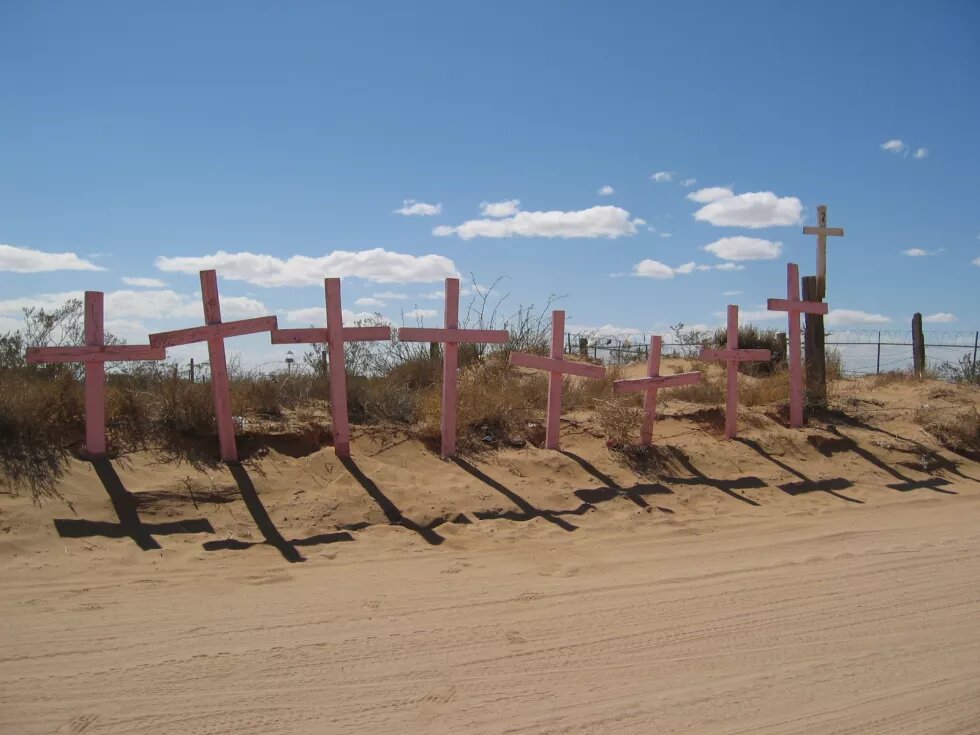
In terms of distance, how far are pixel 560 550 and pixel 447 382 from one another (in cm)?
293

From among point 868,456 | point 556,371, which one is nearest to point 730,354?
point 868,456

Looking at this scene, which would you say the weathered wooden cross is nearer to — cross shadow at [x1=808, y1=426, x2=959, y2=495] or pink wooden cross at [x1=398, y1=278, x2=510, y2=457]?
cross shadow at [x1=808, y1=426, x2=959, y2=495]

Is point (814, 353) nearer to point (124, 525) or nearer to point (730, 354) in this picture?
point (730, 354)

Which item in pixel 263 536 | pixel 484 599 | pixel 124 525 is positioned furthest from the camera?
pixel 263 536

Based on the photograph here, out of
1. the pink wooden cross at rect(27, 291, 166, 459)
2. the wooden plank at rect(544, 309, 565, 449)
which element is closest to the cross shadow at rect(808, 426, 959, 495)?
the wooden plank at rect(544, 309, 565, 449)


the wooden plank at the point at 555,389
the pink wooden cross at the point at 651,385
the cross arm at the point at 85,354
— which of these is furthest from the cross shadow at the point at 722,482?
the cross arm at the point at 85,354

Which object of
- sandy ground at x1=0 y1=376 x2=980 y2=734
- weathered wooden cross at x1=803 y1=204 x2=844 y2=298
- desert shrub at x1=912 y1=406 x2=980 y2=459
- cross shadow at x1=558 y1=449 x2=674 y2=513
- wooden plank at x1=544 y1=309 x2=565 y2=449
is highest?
weathered wooden cross at x1=803 y1=204 x2=844 y2=298

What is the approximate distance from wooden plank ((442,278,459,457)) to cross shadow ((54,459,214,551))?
10.4 feet

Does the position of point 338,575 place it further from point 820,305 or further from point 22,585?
point 820,305

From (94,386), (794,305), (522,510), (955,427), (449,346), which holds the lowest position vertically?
(522,510)

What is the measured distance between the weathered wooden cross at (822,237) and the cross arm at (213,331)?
30.6 ft

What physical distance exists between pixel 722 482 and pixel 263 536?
584 cm

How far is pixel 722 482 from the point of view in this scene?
10062 mm

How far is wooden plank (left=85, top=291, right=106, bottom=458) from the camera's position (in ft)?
26.1
